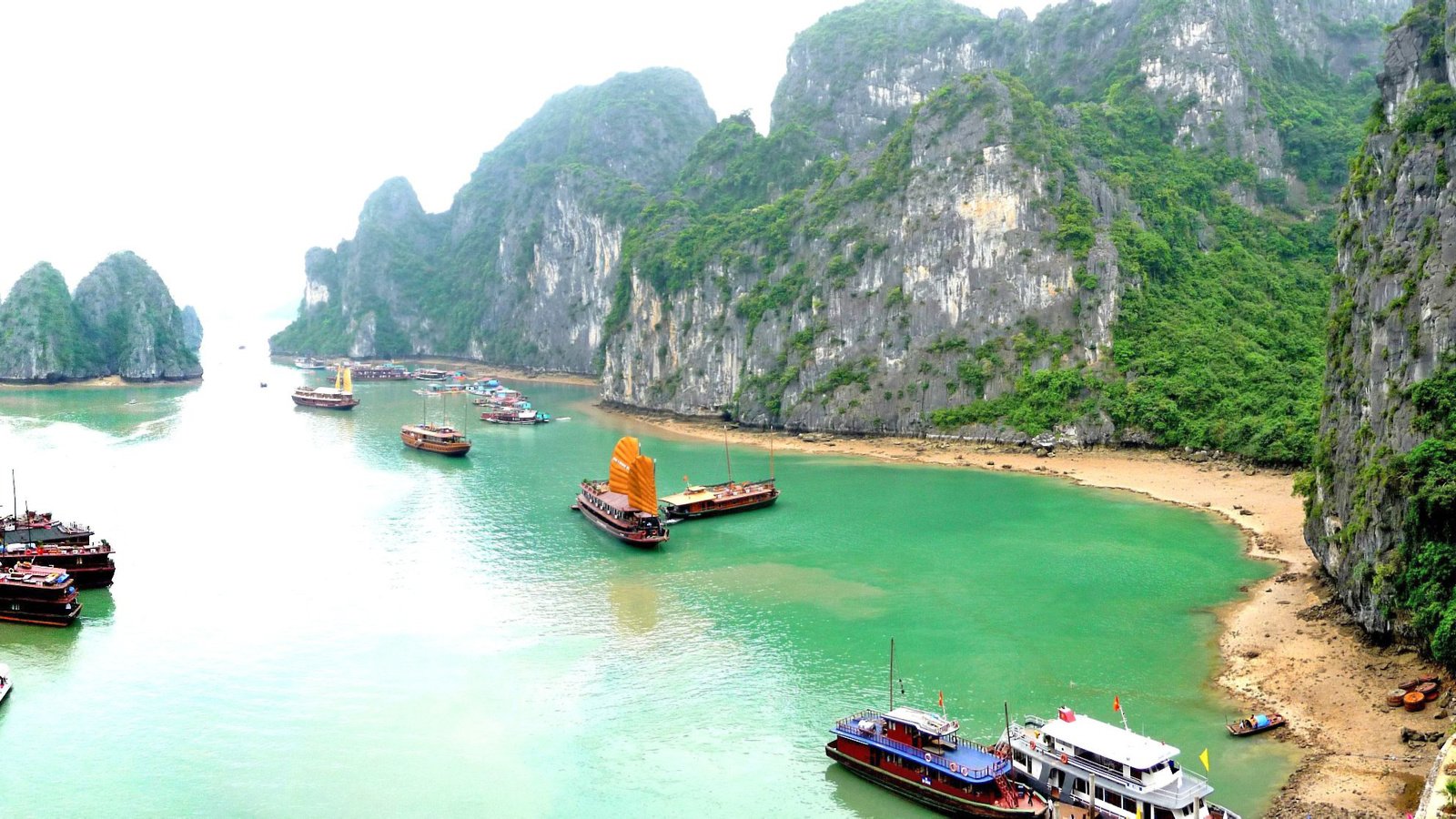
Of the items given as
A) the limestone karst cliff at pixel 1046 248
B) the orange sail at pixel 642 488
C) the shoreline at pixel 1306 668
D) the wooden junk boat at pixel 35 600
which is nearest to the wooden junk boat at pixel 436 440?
the limestone karst cliff at pixel 1046 248

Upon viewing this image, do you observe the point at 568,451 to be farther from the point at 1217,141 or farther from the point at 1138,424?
the point at 1217,141

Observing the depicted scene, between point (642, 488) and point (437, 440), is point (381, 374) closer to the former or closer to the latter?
point (437, 440)

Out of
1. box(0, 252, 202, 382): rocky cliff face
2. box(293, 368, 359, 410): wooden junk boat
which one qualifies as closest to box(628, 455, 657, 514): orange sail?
box(293, 368, 359, 410): wooden junk boat

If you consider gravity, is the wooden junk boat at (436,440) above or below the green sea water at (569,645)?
above

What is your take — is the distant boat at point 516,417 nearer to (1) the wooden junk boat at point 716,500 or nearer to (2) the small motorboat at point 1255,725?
(1) the wooden junk boat at point 716,500

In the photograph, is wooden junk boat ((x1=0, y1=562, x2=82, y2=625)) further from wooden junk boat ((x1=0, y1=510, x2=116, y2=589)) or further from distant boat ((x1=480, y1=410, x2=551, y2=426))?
distant boat ((x1=480, y1=410, x2=551, y2=426))

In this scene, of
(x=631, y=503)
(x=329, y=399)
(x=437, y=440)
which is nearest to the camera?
(x=631, y=503)

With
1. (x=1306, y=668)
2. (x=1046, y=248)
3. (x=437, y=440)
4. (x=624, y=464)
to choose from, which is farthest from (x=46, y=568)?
(x=1046, y=248)
